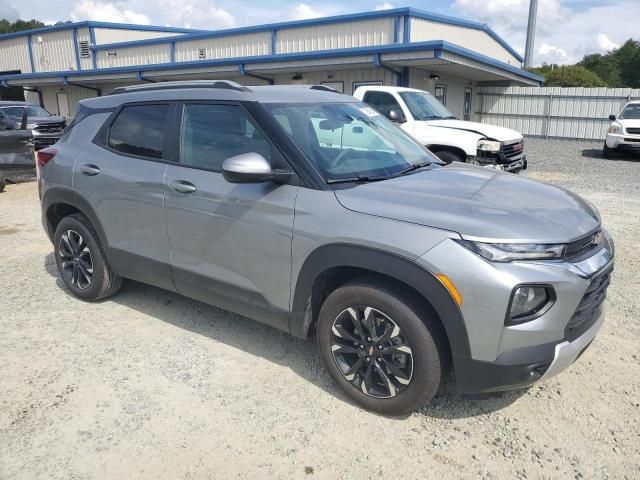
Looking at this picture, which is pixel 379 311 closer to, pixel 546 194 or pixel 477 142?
pixel 546 194

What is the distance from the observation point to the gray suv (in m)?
2.57

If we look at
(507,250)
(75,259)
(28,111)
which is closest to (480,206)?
(507,250)

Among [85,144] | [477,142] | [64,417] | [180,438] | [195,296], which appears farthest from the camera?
[477,142]

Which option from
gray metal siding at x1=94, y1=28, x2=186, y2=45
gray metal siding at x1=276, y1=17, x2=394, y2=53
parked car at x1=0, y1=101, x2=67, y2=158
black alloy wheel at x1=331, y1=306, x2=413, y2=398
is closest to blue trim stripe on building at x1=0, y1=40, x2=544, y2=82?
gray metal siding at x1=276, y1=17, x2=394, y2=53

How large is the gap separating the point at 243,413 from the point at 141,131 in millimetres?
2311

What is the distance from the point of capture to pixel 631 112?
17.0 m

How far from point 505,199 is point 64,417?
2863 millimetres

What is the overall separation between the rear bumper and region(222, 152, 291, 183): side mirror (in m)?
1.49

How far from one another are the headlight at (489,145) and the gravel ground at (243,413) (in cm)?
517

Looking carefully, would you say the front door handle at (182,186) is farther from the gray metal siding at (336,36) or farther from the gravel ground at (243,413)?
the gray metal siding at (336,36)

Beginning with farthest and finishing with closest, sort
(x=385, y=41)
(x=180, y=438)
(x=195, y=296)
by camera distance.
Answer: (x=385, y=41) → (x=195, y=296) → (x=180, y=438)

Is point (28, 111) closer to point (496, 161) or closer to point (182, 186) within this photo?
point (496, 161)

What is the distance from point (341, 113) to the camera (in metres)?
3.86

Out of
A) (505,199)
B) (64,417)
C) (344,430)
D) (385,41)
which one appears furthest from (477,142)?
(385,41)
